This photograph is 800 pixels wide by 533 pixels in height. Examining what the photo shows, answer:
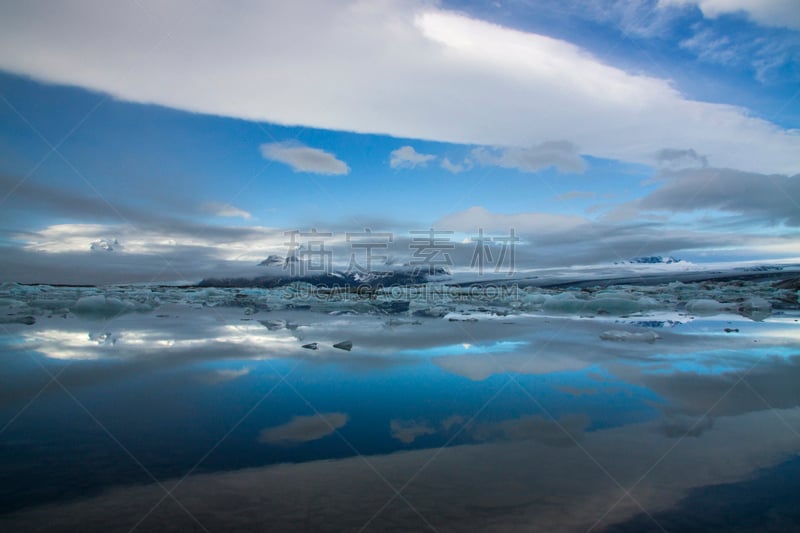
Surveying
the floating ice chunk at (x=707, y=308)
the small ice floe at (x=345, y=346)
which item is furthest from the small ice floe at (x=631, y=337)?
the floating ice chunk at (x=707, y=308)

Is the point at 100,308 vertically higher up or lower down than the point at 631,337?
higher up

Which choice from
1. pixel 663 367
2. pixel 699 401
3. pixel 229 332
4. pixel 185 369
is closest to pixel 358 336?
pixel 229 332

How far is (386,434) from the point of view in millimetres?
2912

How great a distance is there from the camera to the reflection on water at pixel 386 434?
6.49 ft

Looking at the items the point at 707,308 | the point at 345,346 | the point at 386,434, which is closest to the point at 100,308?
the point at 345,346

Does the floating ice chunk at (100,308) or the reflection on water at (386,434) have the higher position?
the floating ice chunk at (100,308)

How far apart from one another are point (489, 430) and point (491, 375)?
1628 millimetres

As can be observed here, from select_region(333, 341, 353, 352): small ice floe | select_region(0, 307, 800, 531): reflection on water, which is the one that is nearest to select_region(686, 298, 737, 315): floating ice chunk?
select_region(0, 307, 800, 531): reflection on water

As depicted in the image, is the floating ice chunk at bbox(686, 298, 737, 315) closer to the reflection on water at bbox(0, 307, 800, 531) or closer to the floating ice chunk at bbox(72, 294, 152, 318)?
the reflection on water at bbox(0, 307, 800, 531)

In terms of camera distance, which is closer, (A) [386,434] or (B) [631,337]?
(A) [386,434]

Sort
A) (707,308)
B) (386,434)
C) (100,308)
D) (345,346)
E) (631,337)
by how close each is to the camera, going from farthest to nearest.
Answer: (100,308), (707,308), (631,337), (345,346), (386,434)

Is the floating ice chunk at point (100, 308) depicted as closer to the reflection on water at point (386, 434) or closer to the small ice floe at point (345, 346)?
the reflection on water at point (386, 434)

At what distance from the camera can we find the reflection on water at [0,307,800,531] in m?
1.98

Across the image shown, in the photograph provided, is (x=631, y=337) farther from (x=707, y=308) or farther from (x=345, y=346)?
(x=707, y=308)
